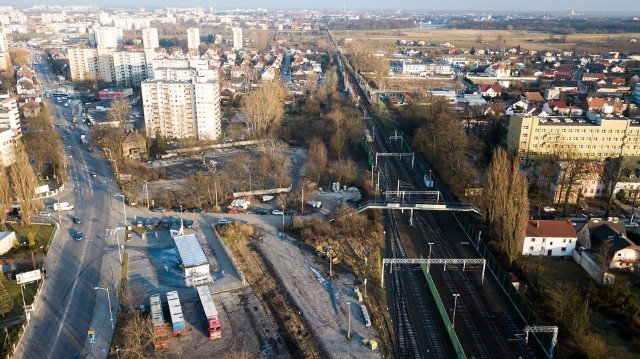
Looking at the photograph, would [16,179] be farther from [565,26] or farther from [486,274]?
[565,26]

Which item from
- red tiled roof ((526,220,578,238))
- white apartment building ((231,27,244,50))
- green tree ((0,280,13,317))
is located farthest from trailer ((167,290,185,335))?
white apartment building ((231,27,244,50))

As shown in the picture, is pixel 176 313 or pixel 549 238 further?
pixel 549 238

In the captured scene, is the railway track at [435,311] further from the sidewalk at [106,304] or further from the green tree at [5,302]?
the green tree at [5,302]

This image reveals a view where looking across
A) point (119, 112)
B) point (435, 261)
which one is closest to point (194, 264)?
point (435, 261)

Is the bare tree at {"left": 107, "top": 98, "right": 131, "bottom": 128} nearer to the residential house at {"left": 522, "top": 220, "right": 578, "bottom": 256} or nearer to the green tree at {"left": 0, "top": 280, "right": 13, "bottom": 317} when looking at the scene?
the green tree at {"left": 0, "top": 280, "right": 13, "bottom": 317}

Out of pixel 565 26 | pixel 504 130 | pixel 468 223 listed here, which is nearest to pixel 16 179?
pixel 468 223

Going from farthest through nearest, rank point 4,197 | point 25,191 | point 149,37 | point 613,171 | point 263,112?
point 149,37 < point 263,112 < point 613,171 < point 4,197 < point 25,191

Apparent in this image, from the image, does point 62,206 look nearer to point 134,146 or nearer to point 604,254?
point 134,146
